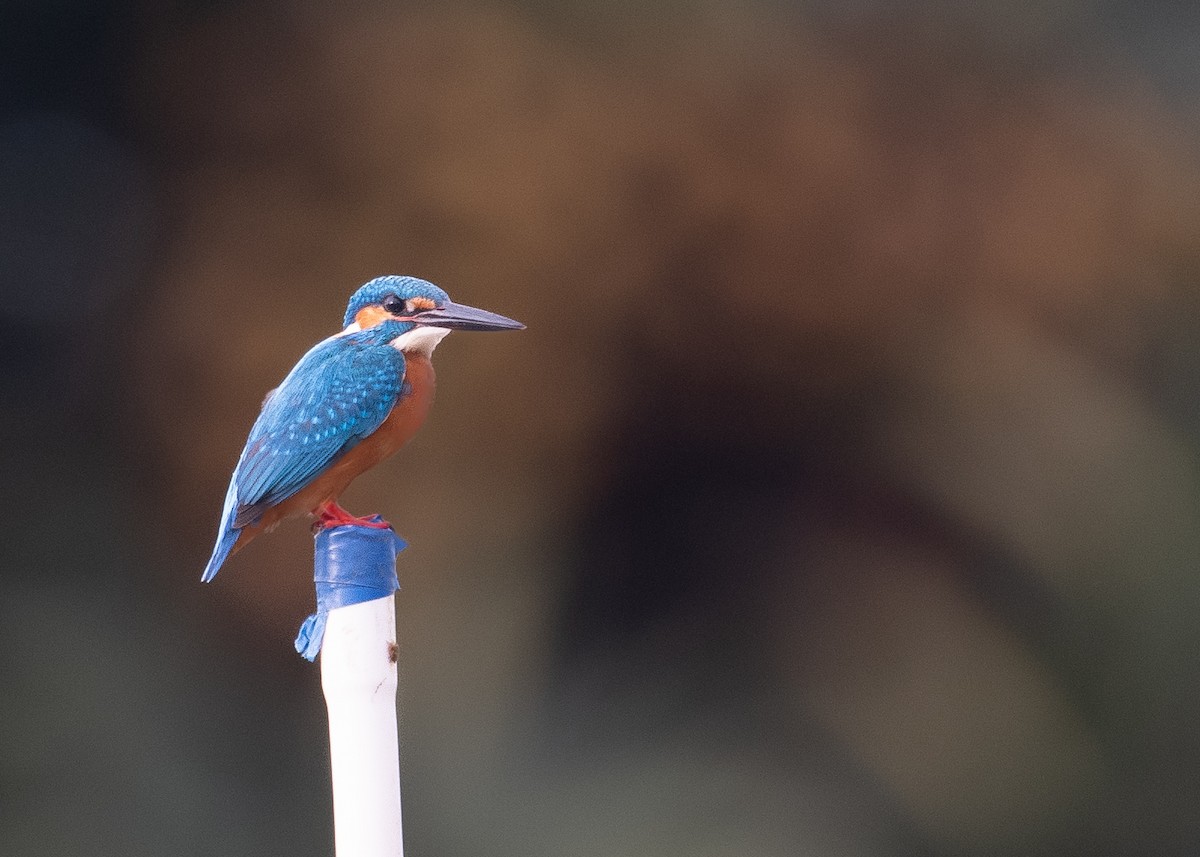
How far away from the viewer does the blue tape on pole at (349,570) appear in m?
1.37

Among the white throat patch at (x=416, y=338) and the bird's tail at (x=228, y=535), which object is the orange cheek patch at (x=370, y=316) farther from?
the bird's tail at (x=228, y=535)

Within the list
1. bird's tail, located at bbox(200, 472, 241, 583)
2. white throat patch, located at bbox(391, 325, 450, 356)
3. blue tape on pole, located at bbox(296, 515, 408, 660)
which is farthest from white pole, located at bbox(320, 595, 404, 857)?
white throat patch, located at bbox(391, 325, 450, 356)

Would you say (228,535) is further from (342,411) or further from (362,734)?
(362,734)

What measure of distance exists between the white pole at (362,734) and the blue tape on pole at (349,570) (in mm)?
20

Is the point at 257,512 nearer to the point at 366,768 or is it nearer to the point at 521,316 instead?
the point at 366,768

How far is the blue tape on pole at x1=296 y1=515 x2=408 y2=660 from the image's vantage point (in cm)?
137

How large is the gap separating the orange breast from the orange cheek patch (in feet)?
0.26

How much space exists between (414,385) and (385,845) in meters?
0.63

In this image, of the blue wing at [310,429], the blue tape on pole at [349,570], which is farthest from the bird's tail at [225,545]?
the blue tape on pole at [349,570]

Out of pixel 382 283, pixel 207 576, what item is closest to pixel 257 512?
pixel 207 576

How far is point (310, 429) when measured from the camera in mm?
1579

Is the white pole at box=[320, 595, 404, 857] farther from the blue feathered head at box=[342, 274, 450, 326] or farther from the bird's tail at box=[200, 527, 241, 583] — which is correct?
the blue feathered head at box=[342, 274, 450, 326]

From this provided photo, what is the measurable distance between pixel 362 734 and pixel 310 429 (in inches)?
17.4

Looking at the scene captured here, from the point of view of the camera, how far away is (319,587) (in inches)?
54.9
